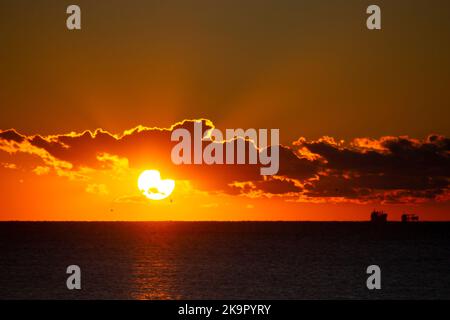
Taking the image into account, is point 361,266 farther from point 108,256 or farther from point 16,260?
point 16,260

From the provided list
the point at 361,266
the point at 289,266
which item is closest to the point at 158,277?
the point at 289,266

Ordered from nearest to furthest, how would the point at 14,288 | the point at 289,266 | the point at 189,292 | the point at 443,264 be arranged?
the point at 189,292 → the point at 14,288 → the point at 289,266 → the point at 443,264

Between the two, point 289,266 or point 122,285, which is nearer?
point 122,285

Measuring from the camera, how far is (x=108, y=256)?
119 meters
